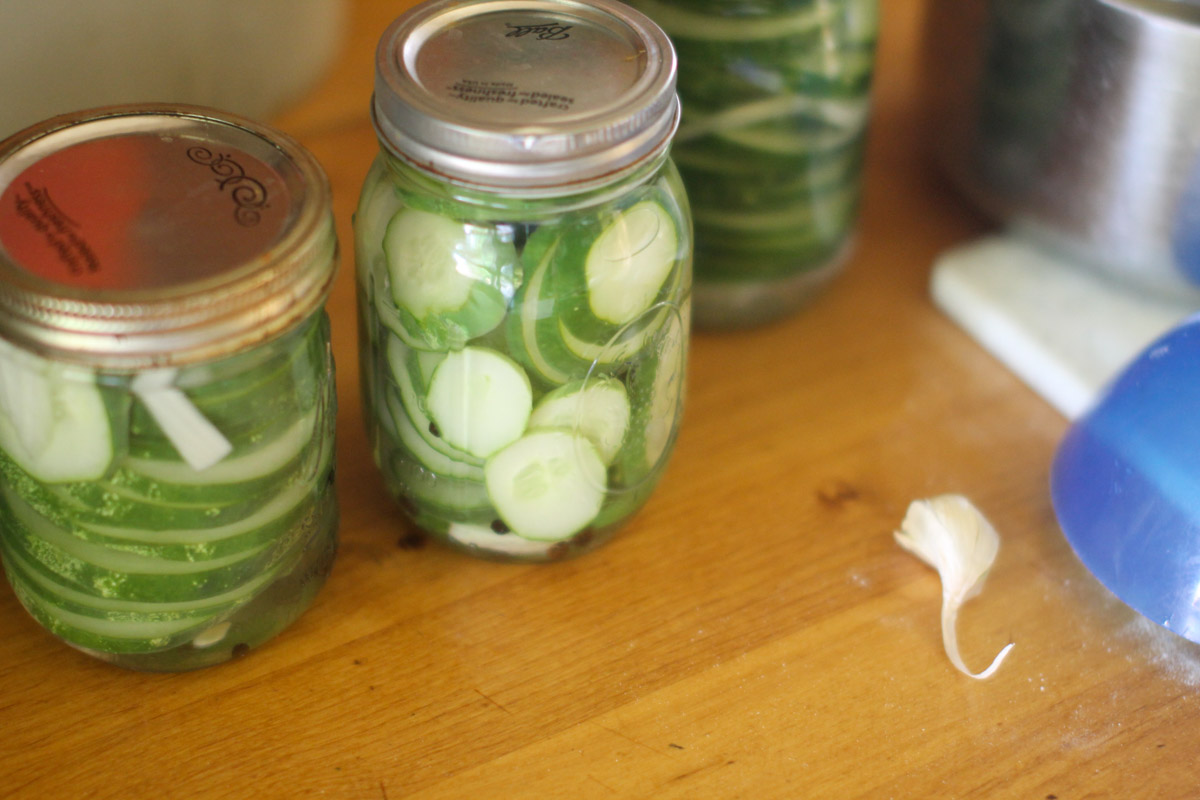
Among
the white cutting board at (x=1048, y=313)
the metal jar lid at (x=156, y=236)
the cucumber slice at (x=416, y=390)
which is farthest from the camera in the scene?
the white cutting board at (x=1048, y=313)

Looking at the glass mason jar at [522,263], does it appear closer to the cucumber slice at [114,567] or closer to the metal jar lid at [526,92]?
the metal jar lid at [526,92]

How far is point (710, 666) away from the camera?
0.54m

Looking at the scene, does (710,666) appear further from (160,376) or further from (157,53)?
(157,53)

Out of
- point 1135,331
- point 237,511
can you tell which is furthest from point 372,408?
point 1135,331

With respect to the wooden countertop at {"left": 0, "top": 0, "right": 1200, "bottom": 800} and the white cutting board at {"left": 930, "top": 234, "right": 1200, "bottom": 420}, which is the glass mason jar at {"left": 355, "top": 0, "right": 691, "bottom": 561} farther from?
the white cutting board at {"left": 930, "top": 234, "right": 1200, "bottom": 420}

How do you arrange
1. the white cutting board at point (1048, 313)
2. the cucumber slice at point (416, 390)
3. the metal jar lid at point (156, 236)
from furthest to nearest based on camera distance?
the white cutting board at point (1048, 313)
the cucumber slice at point (416, 390)
the metal jar lid at point (156, 236)

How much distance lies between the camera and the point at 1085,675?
0.54 metres

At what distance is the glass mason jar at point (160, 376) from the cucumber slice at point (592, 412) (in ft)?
0.31

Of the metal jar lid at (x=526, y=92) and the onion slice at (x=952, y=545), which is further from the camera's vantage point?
the onion slice at (x=952, y=545)

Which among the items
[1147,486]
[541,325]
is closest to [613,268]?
[541,325]

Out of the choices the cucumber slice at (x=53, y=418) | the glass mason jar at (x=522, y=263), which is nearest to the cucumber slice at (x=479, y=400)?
the glass mason jar at (x=522, y=263)

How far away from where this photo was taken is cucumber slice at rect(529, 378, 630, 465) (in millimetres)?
504

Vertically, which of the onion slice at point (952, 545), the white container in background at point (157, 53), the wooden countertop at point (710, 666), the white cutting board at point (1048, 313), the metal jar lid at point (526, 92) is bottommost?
the wooden countertop at point (710, 666)

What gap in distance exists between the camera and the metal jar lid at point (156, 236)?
0.41 meters
